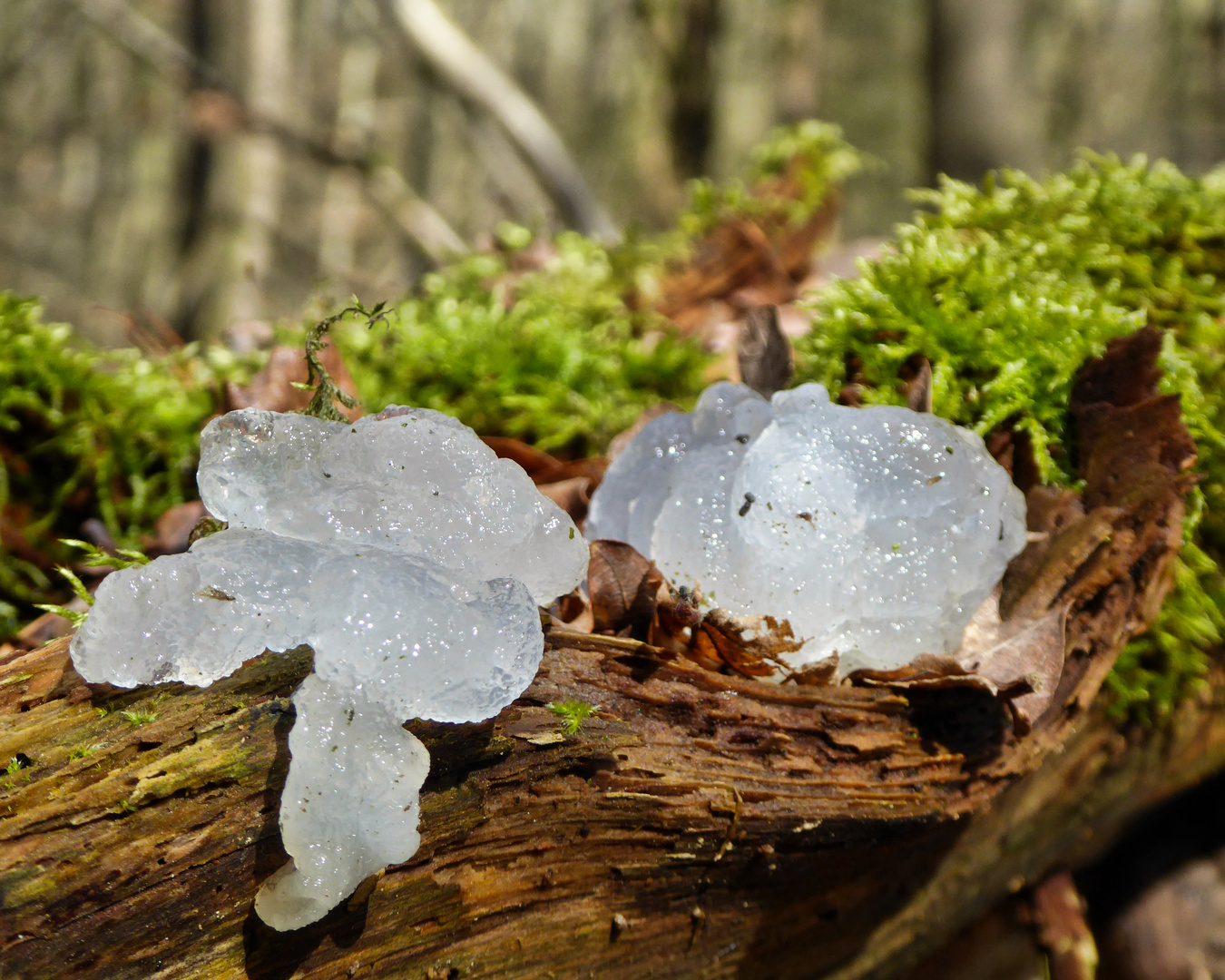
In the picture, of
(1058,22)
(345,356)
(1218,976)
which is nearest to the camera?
(1218,976)

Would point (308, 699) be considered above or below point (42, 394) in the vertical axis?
above

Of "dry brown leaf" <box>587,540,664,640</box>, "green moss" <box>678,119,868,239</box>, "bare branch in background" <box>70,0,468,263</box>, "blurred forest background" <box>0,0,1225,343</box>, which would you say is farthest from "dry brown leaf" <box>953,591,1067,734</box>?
"blurred forest background" <box>0,0,1225,343</box>

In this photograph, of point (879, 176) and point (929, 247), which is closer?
point (929, 247)

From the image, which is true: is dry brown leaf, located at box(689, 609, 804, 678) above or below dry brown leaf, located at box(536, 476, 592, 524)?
above

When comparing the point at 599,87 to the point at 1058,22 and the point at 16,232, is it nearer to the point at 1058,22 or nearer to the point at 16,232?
the point at 1058,22

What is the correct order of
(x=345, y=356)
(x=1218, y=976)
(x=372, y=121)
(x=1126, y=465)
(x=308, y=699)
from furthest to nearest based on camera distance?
(x=372, y=121), (x=345, y=356), (x=1218, y=976), (x=1126, y=465), (x=308, y=699)

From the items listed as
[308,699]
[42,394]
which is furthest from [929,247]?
[42,394]

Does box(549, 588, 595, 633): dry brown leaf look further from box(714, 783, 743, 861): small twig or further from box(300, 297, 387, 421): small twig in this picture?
box(300, 297, 387, 421): small twig

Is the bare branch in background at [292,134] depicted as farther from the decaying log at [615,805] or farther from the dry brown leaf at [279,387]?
the decaying log at [615,805]
